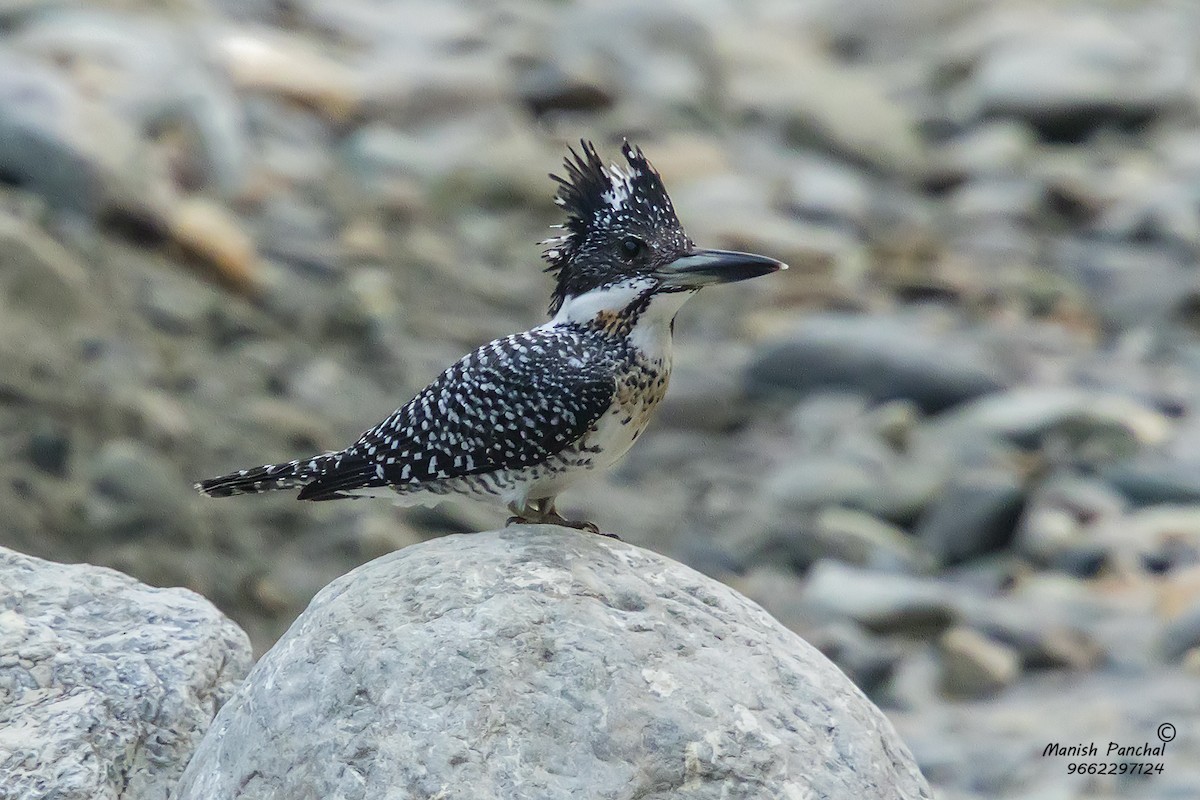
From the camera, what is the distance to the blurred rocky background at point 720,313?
9.41 meters

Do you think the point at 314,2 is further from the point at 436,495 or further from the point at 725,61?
the point at 436,495

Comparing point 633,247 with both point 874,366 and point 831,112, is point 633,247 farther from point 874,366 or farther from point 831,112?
point 831,112

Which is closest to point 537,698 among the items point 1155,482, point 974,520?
point 974,520

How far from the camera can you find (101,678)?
5098 mm

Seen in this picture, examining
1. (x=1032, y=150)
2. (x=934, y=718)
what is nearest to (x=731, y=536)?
(x=934, y=718)

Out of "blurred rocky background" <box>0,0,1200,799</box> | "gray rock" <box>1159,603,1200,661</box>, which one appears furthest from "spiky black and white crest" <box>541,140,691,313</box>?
"gray rock" <box>1159,603,1200,661</box>

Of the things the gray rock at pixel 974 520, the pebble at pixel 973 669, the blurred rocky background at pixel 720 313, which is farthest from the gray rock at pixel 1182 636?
the gray rock at pixel 974 520

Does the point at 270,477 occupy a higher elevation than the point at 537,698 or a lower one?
higher

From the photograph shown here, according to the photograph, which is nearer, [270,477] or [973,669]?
[270,477]

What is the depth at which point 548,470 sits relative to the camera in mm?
5254

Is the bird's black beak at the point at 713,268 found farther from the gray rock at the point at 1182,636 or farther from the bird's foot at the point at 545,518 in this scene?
the gray rock at the point at 1182,636

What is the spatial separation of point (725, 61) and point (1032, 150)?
3.42 m

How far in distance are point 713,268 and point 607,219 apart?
0.43 m

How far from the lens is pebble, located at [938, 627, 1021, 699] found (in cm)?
925
